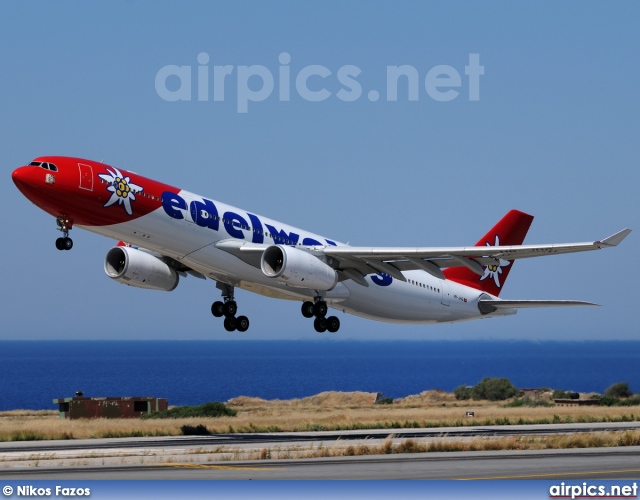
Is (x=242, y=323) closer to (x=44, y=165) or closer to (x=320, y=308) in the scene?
(x=320, y=308)

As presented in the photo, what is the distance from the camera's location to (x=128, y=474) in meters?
29.6

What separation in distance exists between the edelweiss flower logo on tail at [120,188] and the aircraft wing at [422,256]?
9.19m

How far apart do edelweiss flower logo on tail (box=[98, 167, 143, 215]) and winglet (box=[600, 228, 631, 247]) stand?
16.4m

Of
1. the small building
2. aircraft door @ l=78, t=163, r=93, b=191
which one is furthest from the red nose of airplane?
the small building

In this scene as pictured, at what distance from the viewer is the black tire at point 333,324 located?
45.9 metres

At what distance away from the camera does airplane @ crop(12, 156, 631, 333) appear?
36.8 metres

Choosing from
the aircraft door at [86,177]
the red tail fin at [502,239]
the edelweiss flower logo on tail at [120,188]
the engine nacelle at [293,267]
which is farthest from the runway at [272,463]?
the red tail fin at [502,239]

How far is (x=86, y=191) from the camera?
36.3m

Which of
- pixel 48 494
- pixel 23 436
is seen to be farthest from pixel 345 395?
pixel 48 494

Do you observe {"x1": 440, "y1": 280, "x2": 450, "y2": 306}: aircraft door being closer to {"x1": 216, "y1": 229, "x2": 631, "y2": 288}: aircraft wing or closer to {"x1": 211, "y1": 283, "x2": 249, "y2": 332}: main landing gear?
{"x1": 216, "y1": 229, "x2": 631, "y2": 288}: aircraft wing

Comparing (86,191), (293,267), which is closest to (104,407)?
(293,267)

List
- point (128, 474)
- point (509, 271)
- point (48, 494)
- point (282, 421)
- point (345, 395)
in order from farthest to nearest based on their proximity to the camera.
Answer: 1. point (345, 395)
2. point (282, 421)
3. point (509, 271)
4. point (128, 474)
5. point (48, 494)

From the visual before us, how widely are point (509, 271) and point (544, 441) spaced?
55.0 ft

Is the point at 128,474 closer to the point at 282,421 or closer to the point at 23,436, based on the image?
the point at 23,436
